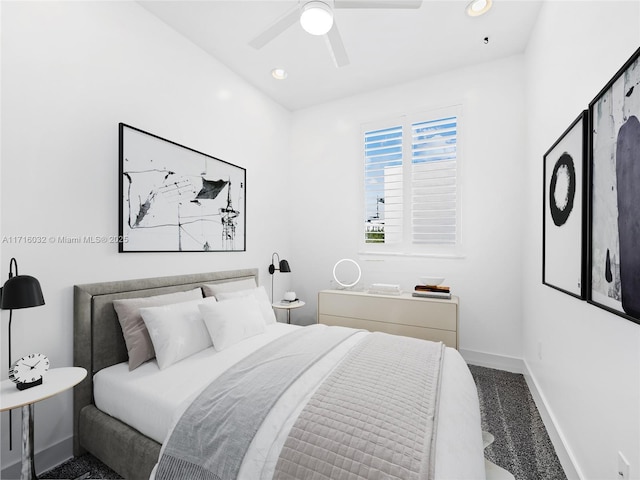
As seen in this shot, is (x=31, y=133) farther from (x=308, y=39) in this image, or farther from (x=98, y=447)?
(x=308, y=39)

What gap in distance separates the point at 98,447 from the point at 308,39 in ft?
10.8

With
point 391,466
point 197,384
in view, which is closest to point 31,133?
point 197,384

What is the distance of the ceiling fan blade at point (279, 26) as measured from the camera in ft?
5.80

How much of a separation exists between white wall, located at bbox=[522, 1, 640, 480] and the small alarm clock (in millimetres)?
2438

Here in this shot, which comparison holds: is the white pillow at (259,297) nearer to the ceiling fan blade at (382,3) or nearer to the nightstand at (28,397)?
the nightstand at (28,397)

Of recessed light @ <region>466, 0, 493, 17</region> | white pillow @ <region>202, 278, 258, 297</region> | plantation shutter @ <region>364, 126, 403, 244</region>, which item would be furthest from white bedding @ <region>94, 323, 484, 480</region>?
recessed light @ <region>466, 0, 493, 17</region>

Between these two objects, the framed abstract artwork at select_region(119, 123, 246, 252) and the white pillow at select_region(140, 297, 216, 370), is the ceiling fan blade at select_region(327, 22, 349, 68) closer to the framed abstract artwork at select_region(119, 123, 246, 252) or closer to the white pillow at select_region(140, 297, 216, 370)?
the framed abstract artwork at select_region(119, 123, 246, 252)

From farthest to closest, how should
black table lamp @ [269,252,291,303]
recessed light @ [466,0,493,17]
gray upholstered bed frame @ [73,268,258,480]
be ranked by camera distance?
black table lamp @ [269,252,291,303] → recessed light @ [466,0,493,17] → gray upholstered bed frame @ [73,268,258,480]

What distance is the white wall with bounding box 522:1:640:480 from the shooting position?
112 centimetres

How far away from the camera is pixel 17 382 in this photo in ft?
4.47

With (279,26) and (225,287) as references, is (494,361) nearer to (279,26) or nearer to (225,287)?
(225,287)

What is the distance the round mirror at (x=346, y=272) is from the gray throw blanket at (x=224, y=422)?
2.06 meters

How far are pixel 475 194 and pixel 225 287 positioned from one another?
8.64 ft

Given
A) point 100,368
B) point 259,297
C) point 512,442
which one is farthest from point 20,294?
point 512,442
